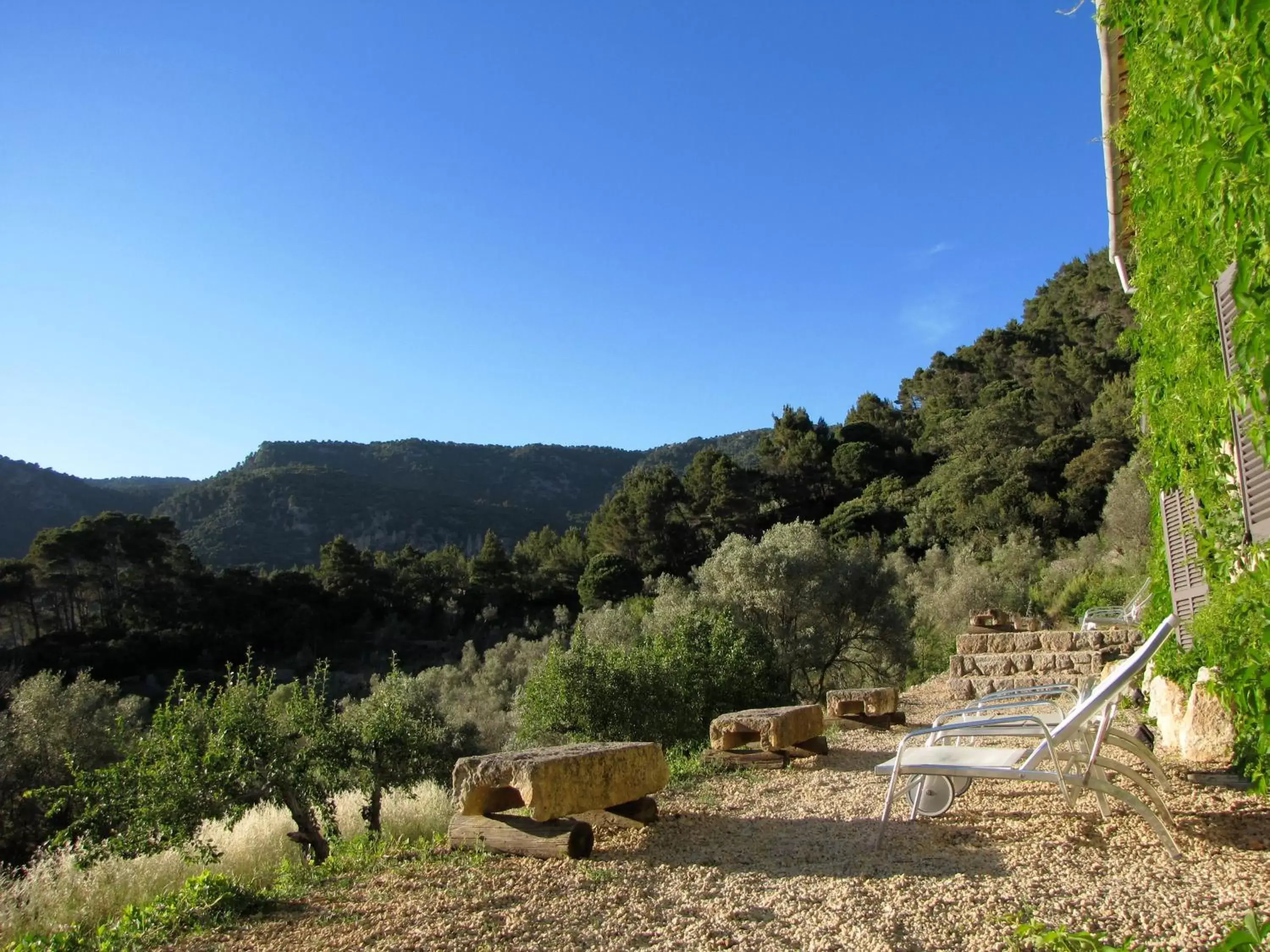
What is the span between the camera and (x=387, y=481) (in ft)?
213

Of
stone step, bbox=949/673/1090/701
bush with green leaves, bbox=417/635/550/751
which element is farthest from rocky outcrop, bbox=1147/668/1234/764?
bush with green leaves, bbox=417/635/550/751

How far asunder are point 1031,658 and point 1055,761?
8.35 meters

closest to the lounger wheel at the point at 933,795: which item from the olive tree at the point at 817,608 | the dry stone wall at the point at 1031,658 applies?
the dry stone wall at the point at 1031,658

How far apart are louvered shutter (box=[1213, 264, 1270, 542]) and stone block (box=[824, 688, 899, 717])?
18.6 feet

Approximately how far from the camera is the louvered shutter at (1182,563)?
6098 millimetres

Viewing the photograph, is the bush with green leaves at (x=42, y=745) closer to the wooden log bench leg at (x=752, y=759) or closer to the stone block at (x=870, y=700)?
the wooden log bench leg at (x=752, y=759)

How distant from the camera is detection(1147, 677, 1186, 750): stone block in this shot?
20.1 feet

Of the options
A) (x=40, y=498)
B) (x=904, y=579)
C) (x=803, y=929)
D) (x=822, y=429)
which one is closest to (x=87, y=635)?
(x=40, y=498)

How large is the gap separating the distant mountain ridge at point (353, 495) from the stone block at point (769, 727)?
37.3m

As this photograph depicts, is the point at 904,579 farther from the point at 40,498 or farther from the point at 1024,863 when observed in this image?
the point at 40,498

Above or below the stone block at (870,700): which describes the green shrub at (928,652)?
below

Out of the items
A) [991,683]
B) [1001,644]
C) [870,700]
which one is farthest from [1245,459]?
A: [1001,644]

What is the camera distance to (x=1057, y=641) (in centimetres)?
1177

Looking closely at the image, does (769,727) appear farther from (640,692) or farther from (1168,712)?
(640,692)
